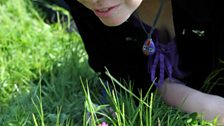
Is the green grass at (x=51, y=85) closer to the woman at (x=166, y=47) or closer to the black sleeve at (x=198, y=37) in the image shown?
the woman at (x=166, y=47)

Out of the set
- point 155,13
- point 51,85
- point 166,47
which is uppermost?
point 155,13

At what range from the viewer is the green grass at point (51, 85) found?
5.54 feet

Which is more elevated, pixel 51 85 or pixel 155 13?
pixel 155 13

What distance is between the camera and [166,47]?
1.86 m

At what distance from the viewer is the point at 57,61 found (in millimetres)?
2371

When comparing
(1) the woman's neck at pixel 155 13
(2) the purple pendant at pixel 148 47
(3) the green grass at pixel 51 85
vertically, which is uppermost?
(1) the woman's neck at pixel 155 13

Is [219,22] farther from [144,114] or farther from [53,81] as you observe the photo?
[53,81]

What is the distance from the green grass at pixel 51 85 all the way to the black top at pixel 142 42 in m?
0.09

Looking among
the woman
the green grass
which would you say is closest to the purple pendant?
the woman

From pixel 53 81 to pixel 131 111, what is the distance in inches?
21.6

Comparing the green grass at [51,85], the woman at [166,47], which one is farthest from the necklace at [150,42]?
the green grass at [51,85]

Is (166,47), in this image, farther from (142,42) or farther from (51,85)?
(51,85)

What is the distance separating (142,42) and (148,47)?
0.16ft

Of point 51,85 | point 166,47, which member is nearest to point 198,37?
point 166,47
